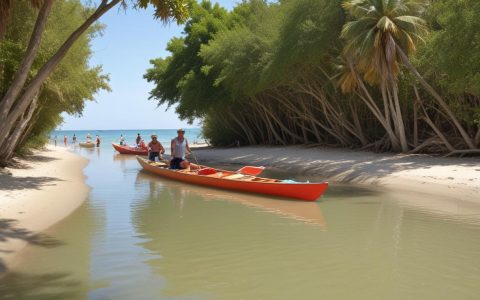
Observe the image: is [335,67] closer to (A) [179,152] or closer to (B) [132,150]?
(A) [179,152]

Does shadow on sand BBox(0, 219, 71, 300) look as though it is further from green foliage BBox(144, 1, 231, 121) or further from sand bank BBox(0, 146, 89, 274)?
green foliage BBox(144, 1, 231, 121)

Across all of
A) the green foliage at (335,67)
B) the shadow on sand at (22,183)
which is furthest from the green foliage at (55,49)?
the green foliage at (335,67)

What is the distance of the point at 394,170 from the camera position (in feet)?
54.1

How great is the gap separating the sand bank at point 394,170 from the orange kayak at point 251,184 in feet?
12.7

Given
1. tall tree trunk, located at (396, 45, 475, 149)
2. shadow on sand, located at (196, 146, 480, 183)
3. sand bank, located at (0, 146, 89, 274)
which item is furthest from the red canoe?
tall tree trunk, located at (396, 45, 475, 149)

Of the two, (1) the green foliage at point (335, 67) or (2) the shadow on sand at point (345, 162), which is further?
(1) the green foliage at point (335, 67)

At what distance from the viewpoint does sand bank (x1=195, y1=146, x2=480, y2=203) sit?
44.7ft

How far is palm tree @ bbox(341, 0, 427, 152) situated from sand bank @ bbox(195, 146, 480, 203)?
148 inches

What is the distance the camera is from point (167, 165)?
19.2 m

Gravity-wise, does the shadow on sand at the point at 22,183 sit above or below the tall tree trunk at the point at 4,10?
below

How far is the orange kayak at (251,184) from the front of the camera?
12.5m

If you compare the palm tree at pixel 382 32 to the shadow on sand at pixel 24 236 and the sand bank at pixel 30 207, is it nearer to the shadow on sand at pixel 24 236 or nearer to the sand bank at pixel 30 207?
the sand bank at pixel 30 207

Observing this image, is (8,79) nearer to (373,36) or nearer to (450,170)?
(373,36)

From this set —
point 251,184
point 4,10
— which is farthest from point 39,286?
point 251,184
